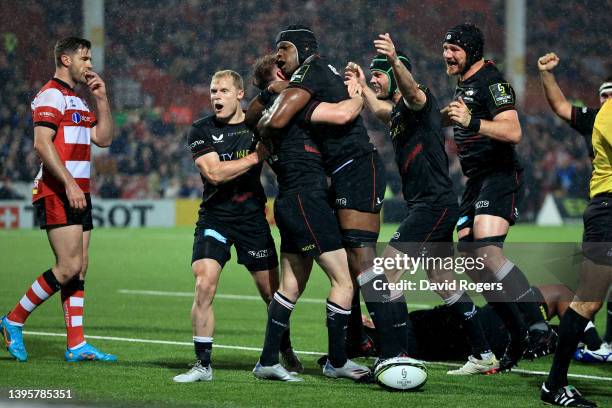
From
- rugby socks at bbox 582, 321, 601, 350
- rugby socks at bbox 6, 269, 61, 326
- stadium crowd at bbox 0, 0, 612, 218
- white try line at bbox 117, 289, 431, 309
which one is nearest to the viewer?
rugby socks at bbox 6, 269, 61, 326

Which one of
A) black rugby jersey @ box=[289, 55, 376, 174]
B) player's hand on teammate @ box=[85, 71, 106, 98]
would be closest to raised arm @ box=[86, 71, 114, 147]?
player's hand on teammate @ box=[85, 71, 106, 98]

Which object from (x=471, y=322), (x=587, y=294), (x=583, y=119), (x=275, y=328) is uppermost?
(x=583, y=119)

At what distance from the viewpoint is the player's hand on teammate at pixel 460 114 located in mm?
7184

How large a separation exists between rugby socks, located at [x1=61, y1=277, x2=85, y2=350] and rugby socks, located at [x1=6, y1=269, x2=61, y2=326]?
5.3 inches

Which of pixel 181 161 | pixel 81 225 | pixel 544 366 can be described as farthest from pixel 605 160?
pixel 181 161

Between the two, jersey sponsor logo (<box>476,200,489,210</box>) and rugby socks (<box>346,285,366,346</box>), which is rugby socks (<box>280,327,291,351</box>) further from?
jersey sponsor logo (<box>476,200,489,210</box>)

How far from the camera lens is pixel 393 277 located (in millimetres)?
7090

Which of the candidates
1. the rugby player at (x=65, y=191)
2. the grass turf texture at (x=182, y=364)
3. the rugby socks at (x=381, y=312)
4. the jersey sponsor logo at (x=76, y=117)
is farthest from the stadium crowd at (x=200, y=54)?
the rugby socks at (x=381, y=312)

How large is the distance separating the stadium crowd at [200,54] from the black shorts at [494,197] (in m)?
12.6

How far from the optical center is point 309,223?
6801mm

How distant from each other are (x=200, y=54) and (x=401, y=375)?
17.1 metres

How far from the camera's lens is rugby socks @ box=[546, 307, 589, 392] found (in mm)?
6055

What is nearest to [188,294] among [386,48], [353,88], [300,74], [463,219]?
[463,219]

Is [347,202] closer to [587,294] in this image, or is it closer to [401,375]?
[401,375]
